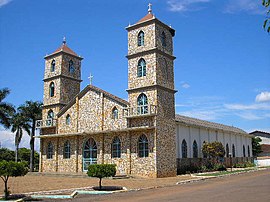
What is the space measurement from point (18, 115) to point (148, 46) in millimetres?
22836

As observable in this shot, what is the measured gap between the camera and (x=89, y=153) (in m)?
32.4

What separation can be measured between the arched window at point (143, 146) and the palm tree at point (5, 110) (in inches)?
776

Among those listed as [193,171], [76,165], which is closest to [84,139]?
[76,165]

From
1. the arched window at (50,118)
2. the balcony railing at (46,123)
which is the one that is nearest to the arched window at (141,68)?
the balcony railing at (46,123)

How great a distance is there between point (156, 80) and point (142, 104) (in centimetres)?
245

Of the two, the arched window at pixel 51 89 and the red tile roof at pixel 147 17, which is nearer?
the red tile roof at pixel 147 17

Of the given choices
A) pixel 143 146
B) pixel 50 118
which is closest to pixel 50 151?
pixel 50 118

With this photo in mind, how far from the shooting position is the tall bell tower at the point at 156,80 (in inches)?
1107

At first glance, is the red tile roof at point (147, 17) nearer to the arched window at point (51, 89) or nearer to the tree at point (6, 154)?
the arched window at point (51, 89)

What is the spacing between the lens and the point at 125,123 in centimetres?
2986

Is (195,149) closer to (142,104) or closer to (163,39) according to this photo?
(142,104)

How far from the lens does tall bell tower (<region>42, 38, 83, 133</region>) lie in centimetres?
3719

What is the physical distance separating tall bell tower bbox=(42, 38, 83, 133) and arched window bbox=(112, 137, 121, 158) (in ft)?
29.4

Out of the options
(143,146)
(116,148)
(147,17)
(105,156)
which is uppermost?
(147,17)
